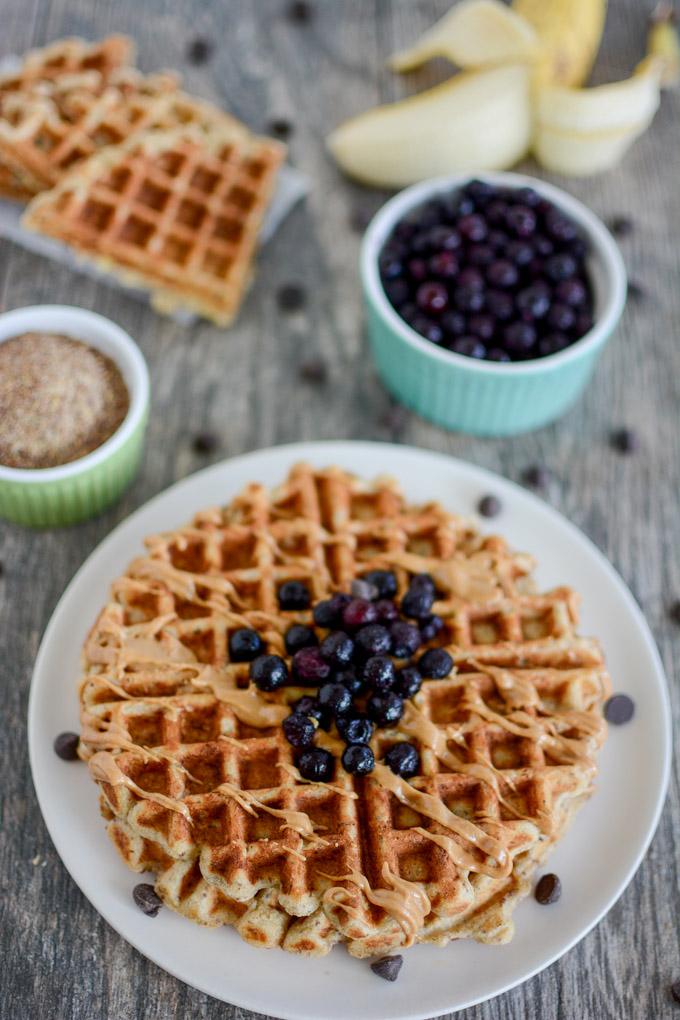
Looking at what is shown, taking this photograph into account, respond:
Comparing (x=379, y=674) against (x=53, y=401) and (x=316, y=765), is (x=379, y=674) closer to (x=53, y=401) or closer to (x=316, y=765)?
(x=316, y=765)

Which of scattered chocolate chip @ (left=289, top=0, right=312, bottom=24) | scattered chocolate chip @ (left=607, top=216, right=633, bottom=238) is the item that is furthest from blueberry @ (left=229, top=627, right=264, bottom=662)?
scattered chocolate chip @ (left=289, top=0, right=312, bottom=24)

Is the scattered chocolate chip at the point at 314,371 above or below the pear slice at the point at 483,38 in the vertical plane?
below

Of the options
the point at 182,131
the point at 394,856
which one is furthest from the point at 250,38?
the point at 394,856

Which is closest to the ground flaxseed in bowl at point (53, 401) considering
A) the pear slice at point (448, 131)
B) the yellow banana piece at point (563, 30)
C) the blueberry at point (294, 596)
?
the blueberry at point (294, 596)

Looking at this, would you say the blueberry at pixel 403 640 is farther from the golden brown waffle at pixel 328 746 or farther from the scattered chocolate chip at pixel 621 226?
the scattered chocolate chip at pixel 621 226

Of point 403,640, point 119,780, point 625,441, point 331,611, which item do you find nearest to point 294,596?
point 331,611
